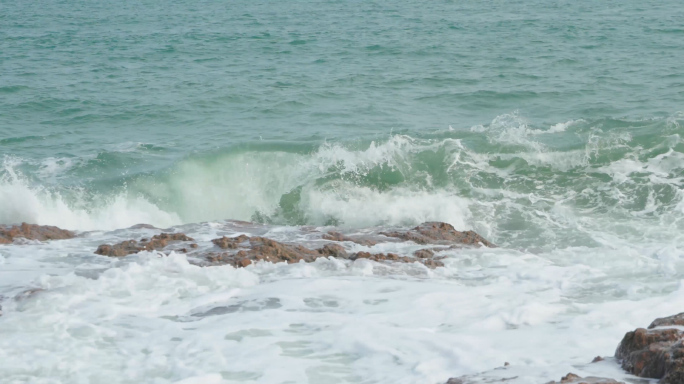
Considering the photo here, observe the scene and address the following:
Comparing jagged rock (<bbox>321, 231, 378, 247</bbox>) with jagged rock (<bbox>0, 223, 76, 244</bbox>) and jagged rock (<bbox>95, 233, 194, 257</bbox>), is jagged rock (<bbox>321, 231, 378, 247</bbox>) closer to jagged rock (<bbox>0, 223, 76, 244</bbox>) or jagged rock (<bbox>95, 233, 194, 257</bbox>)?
jagged rock (<bbox>95, 233, 194, 257</bbox>)

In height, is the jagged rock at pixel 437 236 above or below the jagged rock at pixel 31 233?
below

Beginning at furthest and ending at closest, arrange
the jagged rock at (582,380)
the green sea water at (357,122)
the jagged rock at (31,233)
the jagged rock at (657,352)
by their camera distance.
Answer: the green sea water at (357,122) < the jagged rock at (31,233) < the jagged rock at (582,380) < the jagged rock at (657,352)

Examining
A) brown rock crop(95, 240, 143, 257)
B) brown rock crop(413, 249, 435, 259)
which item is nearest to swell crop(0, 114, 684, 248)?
brown rock crop(413, 249, 435, 259)

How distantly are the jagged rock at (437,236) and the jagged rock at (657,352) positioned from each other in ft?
12.2

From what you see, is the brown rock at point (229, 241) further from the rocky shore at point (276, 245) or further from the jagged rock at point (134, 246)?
the jagged rock at point (134, 246)

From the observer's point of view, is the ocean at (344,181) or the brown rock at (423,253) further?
the brown rock at (423,253)

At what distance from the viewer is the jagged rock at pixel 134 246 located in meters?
7.55

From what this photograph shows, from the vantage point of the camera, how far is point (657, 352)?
4211 mm

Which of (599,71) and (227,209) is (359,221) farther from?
(599,71)

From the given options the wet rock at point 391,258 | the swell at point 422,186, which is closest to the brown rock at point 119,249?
the wet rock at point 391,258

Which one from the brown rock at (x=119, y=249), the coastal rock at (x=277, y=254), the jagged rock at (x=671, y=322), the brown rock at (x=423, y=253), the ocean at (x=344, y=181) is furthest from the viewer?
the brown rock at (x=423, y=253)

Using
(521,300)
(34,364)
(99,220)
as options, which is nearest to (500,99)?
(99,220)

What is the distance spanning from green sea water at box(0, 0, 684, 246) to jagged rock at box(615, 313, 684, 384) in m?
4.87

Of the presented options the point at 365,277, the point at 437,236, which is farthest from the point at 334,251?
the point at 437,236
